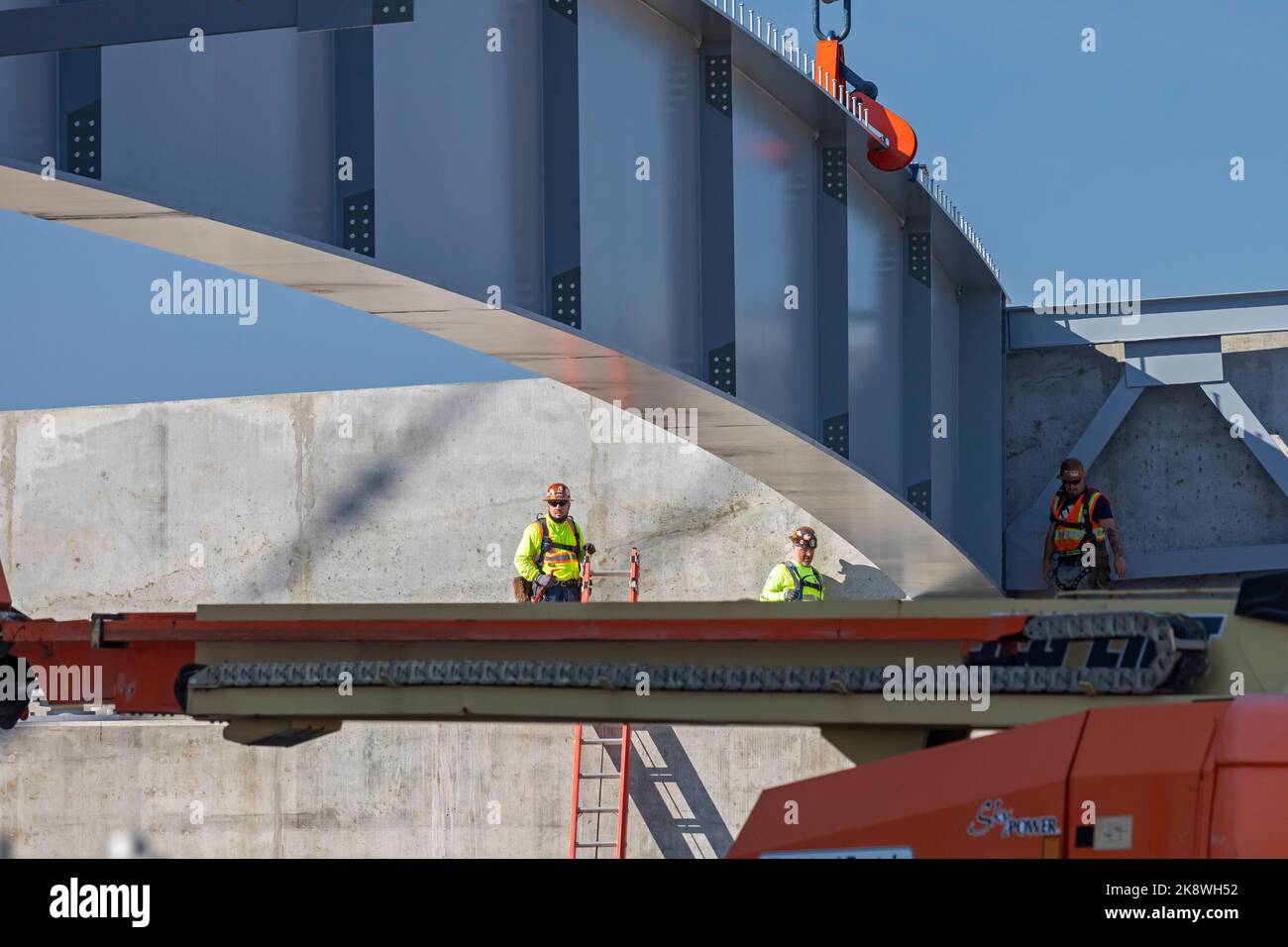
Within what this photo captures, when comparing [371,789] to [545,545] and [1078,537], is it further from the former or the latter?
[1078,537]

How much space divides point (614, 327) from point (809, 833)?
5.84 meters

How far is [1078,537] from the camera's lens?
15.2 metres

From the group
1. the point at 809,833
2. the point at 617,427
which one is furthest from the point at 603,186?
the point at 617,427

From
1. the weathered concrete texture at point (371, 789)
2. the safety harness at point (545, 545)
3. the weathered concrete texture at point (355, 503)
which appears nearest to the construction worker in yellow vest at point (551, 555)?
the safety harness at point (545, 545)

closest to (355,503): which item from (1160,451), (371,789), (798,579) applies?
(371,789)

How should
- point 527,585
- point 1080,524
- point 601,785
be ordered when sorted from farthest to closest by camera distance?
1. point 601,785
2. point 1080,524
3. point 527,585

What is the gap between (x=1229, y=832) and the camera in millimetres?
3906

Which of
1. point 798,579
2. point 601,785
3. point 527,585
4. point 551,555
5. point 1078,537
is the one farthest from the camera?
point 601,785

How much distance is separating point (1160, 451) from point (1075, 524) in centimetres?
364

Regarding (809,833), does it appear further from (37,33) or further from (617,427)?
(617,427)

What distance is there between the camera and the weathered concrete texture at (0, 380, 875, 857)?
54.7 feet

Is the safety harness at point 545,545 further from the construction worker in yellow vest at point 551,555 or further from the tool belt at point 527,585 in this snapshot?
the tool belt at point 527,585

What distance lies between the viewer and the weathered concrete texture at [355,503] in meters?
19.0

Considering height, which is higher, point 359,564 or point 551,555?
point 551,555
